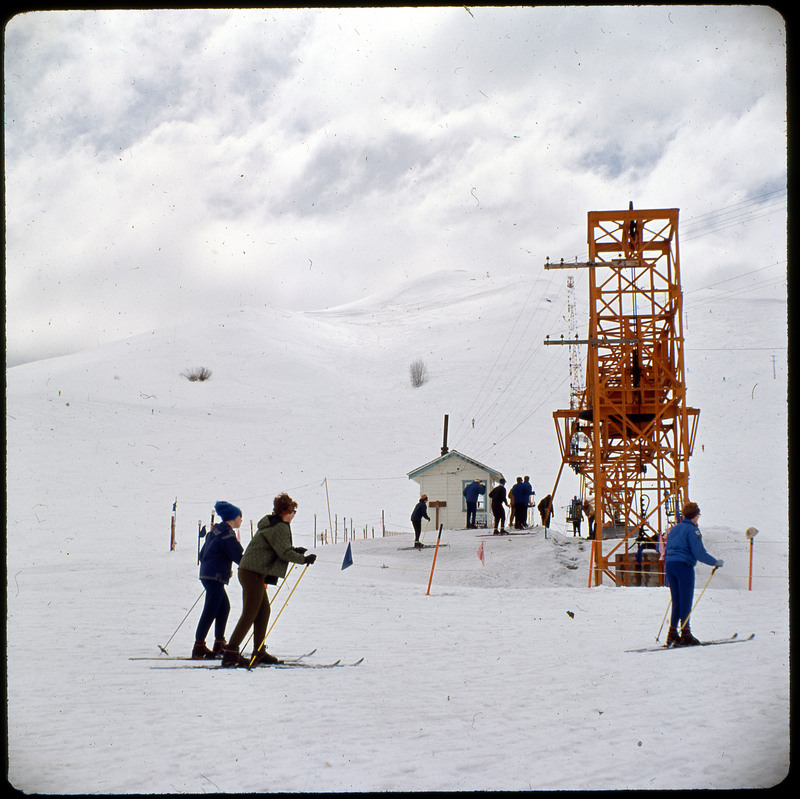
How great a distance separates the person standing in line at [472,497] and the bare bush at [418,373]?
131 feet

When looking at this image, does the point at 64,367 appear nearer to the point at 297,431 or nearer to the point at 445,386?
the point at 297,431

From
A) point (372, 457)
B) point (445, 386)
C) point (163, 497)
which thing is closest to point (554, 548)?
point (163, 497)

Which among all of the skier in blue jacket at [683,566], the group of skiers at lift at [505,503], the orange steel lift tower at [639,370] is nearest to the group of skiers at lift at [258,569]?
the skier in blue jacket at [683,566]

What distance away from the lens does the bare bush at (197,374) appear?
59.4 meters

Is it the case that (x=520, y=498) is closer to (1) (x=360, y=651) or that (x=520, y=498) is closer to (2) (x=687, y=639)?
(2) (x=687, y=639)

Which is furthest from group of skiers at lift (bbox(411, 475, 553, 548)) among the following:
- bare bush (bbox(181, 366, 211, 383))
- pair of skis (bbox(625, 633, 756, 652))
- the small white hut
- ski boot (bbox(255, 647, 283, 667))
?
bare bush (bbox(181, 366, 211, 383))

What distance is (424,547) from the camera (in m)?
20.7

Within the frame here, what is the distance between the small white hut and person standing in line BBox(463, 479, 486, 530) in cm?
215

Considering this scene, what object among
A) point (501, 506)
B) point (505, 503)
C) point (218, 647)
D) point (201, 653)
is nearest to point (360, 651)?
point (218, 647)

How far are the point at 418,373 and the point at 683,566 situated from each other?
188 feet

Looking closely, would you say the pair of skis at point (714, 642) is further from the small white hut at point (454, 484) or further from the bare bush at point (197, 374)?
the bare bush at point (197, 374)

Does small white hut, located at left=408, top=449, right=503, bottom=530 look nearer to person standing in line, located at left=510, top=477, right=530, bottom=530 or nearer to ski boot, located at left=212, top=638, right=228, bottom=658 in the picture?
person standing in line, located at left=510, top=477, right=530, bottom=530

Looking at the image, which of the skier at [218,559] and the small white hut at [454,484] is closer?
the skier at [218,559]

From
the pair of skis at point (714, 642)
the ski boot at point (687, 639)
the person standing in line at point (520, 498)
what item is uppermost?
the person standing in line at point (520, 498)
